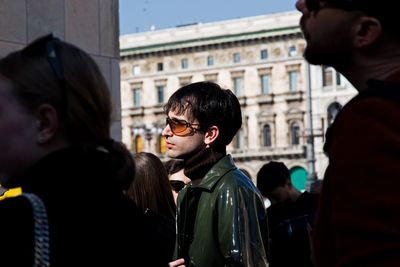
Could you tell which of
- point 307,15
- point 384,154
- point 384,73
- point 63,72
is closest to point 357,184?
point 384,154

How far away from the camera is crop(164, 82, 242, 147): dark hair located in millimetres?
3635

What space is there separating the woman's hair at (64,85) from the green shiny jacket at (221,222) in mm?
1563

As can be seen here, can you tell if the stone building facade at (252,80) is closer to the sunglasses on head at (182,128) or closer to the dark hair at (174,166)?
the dark hair at (174,166)

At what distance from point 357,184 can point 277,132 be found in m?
59.8

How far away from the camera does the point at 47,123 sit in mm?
1730

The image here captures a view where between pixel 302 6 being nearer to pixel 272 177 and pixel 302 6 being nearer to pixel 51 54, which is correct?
pixel 51 54

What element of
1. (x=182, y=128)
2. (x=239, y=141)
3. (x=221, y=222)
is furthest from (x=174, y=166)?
(x=239, y=141)

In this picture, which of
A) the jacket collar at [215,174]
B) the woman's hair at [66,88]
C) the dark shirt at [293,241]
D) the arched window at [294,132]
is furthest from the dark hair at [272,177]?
the arched window at [294,132]

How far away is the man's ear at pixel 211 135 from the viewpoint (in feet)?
11.9

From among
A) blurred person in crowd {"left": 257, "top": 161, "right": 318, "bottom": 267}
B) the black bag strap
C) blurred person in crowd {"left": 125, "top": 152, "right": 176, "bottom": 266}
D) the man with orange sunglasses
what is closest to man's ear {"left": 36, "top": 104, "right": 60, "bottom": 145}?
the black bag strap

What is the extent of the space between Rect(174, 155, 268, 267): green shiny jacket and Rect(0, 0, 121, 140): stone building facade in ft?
9.52

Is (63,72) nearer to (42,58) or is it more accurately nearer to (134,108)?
(42,58)

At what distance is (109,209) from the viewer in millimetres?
Answer: 1714

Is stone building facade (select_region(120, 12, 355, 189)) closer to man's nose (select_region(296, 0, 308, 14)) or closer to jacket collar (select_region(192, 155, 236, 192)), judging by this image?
jacket collar (select_region(192, 155, 236, 192))
